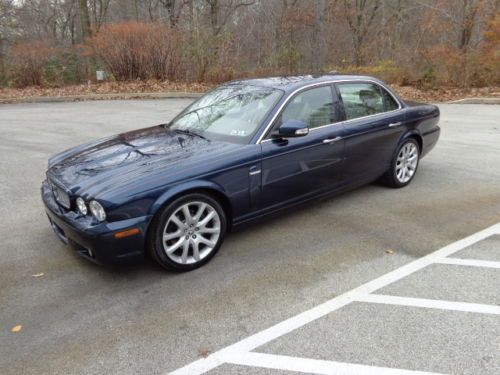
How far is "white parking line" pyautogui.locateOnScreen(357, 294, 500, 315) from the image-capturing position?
9.86 ft

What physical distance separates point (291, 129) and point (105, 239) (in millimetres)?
1890

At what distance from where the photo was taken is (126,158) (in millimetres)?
3699

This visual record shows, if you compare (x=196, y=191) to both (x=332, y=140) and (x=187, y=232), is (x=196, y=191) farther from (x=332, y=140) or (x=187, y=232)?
(x=332, y=140)

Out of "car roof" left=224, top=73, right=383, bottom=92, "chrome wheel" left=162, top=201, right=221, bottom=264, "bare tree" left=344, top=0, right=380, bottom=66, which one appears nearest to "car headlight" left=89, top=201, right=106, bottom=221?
"chrome wheel" left=162, top=201, right=221, bottom=264

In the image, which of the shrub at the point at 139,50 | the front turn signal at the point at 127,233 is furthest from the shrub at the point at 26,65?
the front turn signal at the point at 127,233

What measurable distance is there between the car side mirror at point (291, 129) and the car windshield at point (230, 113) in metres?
0.24

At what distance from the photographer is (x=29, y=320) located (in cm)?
299

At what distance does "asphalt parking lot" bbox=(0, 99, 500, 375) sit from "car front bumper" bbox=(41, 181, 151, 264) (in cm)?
29

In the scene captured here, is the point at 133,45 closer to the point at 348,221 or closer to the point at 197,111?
the point at 197,111

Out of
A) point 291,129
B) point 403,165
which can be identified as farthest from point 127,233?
point 403,165

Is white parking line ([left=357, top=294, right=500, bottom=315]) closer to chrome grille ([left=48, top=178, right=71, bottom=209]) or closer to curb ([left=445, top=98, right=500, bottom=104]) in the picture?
chrome grille ([left=48, top=178, right=71, bottom=209])

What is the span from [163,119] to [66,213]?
23.5 ft

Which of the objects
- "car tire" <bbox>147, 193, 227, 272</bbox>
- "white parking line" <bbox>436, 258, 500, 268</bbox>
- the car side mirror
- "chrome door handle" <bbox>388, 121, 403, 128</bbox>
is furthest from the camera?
"chrome door handle" <bbox>388, 121, 403, 128</bbox>

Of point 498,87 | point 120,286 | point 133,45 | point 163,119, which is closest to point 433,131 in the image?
point 120,286
